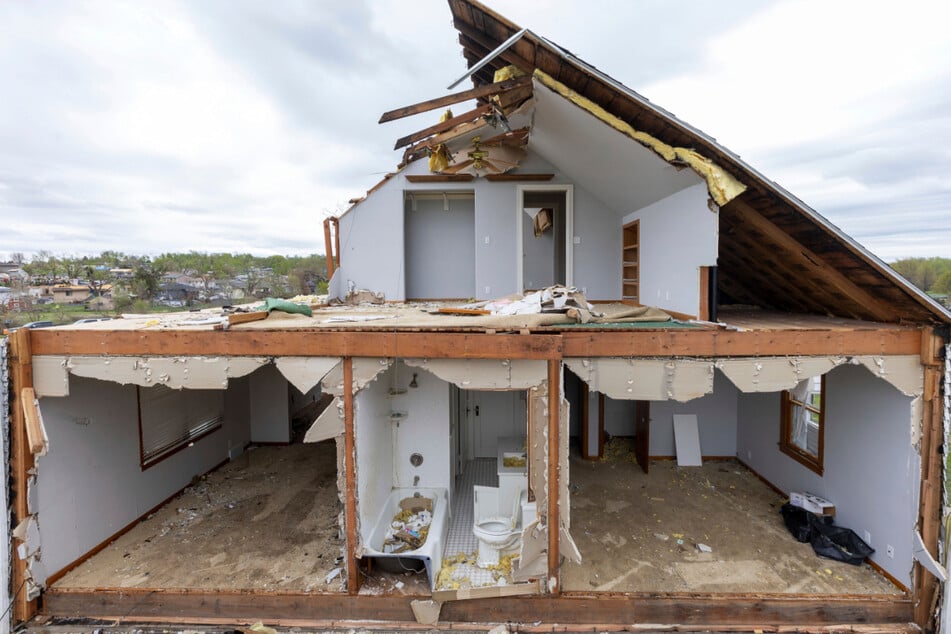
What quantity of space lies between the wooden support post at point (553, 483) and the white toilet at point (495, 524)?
41cm

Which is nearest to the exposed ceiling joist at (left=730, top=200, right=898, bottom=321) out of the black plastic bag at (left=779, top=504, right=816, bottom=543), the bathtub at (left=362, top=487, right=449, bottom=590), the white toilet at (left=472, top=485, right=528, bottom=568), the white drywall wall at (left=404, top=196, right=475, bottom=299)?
the black plastic bag at (left=779, top=504, right=816, bottom=543)

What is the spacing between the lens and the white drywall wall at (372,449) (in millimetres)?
4188

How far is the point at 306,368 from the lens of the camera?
4000 millimetres

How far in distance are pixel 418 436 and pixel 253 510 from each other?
8.80 ft

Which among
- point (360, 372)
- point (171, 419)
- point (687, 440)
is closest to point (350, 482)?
point (360, 372)

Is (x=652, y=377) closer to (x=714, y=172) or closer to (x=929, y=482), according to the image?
(x=714, y=172)

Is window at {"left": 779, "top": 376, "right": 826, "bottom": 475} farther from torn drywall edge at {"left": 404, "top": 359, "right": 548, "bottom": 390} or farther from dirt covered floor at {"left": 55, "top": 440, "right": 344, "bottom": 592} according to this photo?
dirt covered floor at {"left": 55, "top": 440, "right": 344, "bottom": 592}

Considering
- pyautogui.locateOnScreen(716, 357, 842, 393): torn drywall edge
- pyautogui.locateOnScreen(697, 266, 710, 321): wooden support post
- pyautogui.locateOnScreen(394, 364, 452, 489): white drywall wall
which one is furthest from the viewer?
pyautogui.locateOnScreen(394, 364, 452, 489): white drywall wall

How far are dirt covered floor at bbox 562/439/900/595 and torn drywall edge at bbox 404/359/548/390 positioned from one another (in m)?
2.22

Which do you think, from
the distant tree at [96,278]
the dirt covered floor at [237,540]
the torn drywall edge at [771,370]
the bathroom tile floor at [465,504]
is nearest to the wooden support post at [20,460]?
the dirt covered floor at [237,540]

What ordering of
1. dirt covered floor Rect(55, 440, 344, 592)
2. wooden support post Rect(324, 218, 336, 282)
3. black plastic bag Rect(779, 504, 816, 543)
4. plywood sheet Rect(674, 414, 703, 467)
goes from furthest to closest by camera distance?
1. wooden support post Rect(324, 218, 336, 282)
2. plywood sheet Rect(674, 414, 703, 467)
3. black plastic bag Rect(779, 504, 816, 543)
4. dirt covered floor Rect(55, 440, 344, 592)

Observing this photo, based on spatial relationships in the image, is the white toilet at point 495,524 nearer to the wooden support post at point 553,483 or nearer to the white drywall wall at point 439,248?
the wooden support post at point 553,483

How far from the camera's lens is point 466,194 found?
759 cm

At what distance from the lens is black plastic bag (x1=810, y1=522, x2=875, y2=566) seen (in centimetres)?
449
